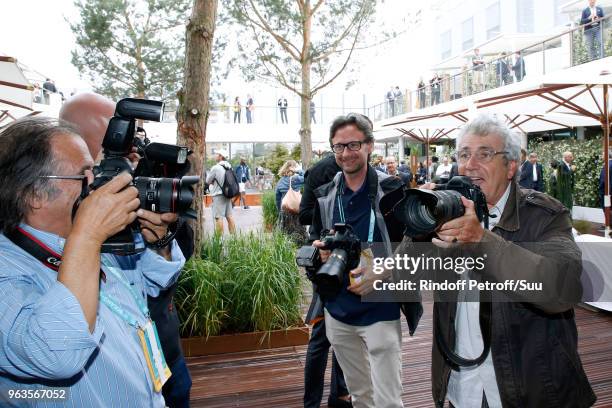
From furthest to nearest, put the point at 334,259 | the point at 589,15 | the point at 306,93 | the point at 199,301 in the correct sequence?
the point at 589,15 → the point at 306,93 → the point at 199,301 → the point at 334,259

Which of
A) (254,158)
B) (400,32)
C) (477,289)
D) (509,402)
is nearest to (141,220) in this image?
(477,289)

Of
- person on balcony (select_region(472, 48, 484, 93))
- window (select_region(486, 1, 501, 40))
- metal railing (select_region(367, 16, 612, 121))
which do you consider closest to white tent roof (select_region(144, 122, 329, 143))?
metal railing (select_region(367, 16, 612, 121))

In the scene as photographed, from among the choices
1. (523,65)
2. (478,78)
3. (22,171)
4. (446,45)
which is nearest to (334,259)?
(22,171)

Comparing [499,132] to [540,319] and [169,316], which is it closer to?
[540,319]

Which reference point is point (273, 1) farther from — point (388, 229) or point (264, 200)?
point (388, 229)

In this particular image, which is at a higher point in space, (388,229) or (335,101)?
(335,101)

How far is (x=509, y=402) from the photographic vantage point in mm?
1627

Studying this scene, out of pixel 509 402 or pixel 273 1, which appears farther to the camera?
pixel 273 1

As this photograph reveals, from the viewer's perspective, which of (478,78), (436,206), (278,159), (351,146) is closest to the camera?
(436,206)

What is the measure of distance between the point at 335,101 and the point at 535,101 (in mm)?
18528

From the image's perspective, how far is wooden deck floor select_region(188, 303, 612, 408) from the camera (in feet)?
10.8

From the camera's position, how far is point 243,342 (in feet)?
13.5

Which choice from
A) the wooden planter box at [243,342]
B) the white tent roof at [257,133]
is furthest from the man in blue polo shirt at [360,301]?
the white tent roof at [257,133]

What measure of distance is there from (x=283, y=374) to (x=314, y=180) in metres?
1.50
